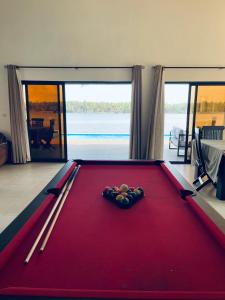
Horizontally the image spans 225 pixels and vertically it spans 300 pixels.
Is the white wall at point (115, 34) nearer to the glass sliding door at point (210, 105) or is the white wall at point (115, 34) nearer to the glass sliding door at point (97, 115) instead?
the glass sliding door at point (210, 105)

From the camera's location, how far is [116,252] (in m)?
1.25

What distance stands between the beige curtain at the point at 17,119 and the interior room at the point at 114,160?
25 millimetres

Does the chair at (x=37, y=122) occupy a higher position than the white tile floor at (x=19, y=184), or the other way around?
the chair at (x=37, y=122)

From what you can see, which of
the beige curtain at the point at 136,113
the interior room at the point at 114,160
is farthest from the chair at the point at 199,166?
the beige curtain at the point at 136,113

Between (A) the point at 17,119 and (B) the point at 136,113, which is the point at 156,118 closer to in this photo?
(B) the point at 136,113

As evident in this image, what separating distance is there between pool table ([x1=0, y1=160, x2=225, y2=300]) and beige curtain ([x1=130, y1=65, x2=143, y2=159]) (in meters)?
3.77

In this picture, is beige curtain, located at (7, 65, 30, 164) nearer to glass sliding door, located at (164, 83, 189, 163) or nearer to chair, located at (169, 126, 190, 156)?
glass sliding door, located at (164, 83, 189, 163)

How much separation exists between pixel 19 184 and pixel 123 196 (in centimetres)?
332

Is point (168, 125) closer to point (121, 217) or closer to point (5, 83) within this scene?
point (5, 83)

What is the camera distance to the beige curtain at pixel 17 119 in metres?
5.64

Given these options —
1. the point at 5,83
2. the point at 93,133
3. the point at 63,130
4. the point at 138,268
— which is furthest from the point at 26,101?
the point at 93,133

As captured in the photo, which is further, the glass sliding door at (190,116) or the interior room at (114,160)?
the glass sliding door at (190,116)

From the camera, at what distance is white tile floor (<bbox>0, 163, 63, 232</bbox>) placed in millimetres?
3428

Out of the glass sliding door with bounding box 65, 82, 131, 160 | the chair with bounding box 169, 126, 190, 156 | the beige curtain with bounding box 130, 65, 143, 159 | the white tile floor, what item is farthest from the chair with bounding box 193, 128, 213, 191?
A: the glass sliding door with bounding box 65, 82, 131, 160
